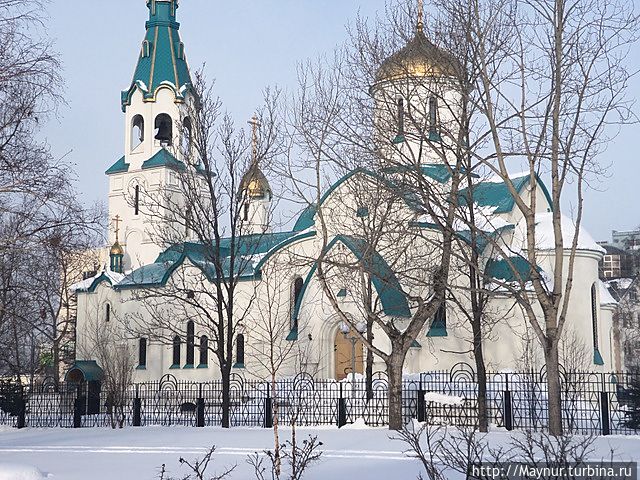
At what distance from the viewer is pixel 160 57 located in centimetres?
4038

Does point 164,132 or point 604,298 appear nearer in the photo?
point 604,298

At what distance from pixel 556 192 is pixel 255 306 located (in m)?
19.7

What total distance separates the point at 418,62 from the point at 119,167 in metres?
28.7

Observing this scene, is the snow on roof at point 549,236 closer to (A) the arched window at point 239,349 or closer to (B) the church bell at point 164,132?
(A) the arched window at point 239,349

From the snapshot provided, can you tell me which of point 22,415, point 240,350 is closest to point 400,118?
point 22,415

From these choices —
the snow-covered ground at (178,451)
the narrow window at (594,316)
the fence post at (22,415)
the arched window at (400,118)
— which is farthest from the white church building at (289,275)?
the fence post at (22,415)

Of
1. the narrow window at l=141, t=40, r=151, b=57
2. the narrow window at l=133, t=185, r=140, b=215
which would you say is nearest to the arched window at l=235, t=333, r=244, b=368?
the narrow window at l=133, t=185, r=140, b=215

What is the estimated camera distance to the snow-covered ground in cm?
980

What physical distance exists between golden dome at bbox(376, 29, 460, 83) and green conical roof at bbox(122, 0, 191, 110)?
25.8 meters

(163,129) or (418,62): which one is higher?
(163,129)

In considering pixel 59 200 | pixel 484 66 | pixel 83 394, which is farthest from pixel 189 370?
pixel 484 66

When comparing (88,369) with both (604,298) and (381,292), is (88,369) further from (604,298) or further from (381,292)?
(604,298)

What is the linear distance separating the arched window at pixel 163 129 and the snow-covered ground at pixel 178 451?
24292 mm

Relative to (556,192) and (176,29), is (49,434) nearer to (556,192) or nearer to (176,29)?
(556,192)
